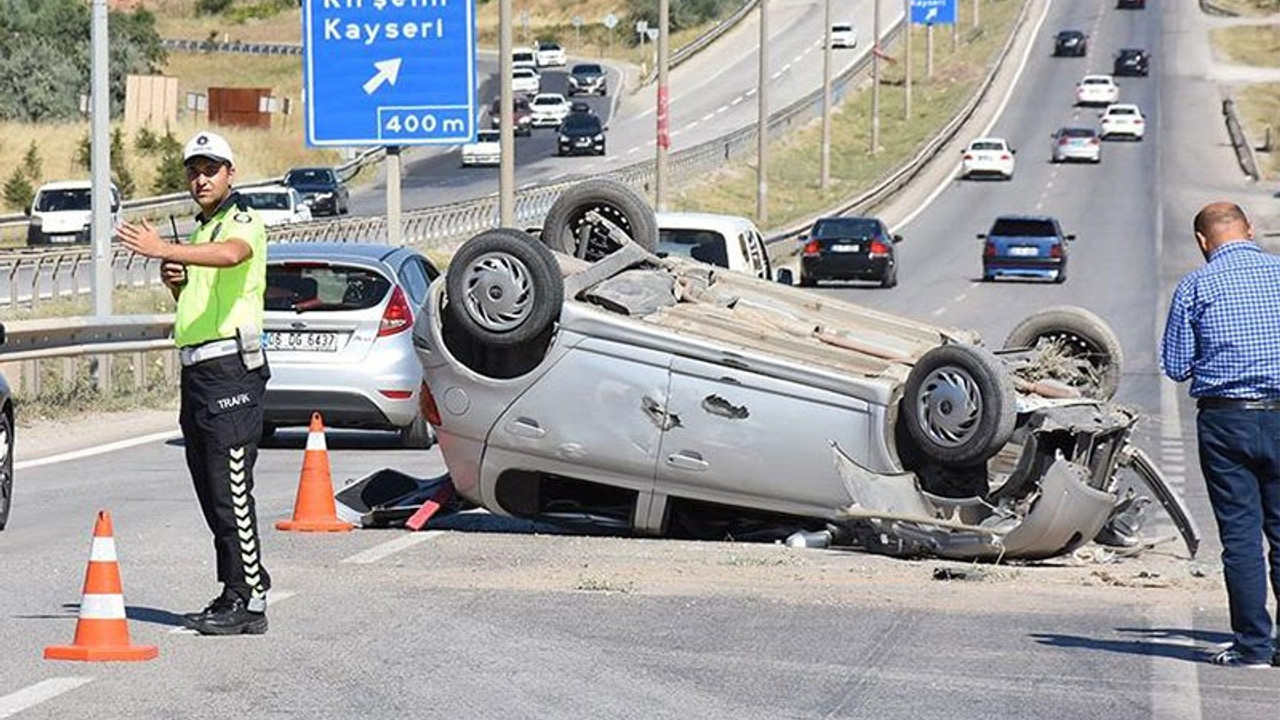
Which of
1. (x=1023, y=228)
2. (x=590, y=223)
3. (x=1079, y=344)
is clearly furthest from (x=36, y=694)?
(x=1023, y=228)

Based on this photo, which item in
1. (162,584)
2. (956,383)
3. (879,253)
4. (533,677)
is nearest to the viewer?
(533,677)

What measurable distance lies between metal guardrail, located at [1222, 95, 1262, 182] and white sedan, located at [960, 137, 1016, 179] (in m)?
7.49

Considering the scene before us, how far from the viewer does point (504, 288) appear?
43.0 feet

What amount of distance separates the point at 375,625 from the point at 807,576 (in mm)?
2609

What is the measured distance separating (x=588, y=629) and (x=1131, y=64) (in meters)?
98.0

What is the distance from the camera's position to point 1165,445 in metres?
22.1

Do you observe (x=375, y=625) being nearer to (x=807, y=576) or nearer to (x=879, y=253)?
(x=807, y=576)

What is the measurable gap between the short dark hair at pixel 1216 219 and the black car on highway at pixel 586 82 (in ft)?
323

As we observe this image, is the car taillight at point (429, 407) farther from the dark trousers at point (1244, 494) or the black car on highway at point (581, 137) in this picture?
the black car on highway at point (581, 137)

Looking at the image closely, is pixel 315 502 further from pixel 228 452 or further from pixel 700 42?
pixel 700 42

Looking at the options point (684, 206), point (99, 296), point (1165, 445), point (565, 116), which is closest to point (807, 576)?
point (1165, 445)

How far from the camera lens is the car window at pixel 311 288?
771 inches

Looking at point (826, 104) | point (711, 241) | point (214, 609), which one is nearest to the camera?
point (214, 609)

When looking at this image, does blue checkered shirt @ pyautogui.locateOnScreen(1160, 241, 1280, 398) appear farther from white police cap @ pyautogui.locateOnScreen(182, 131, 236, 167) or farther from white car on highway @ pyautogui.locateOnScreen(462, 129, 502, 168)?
white car on highway @ pyautogui.locateOnScreen(462, 129, 502, 168)
